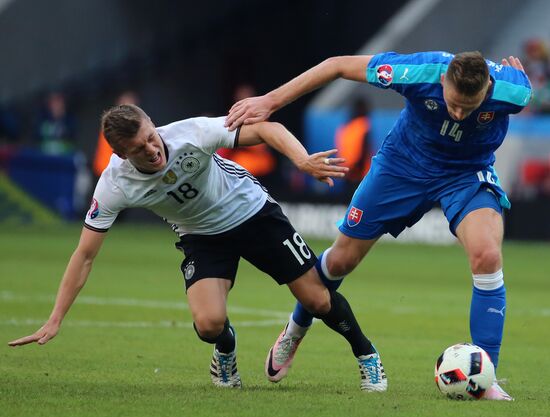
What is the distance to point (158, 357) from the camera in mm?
8367

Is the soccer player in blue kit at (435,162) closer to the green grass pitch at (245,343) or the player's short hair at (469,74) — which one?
the player's short hair at (469,74)

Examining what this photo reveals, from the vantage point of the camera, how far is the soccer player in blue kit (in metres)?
6.83

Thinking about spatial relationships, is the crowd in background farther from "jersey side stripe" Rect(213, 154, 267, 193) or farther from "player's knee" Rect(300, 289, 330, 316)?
"player's knee" Rect(300, 289, 330, 316)

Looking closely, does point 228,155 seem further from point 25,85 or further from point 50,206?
point 25,85

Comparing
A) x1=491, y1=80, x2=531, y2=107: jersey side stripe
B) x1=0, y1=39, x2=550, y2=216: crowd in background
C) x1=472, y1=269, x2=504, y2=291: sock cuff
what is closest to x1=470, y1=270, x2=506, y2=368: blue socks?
x1=472, y1=269, x2=504, y2=291: sock cuff

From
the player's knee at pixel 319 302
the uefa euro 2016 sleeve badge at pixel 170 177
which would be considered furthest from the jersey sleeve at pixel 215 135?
the player's knee at pixel 319 302

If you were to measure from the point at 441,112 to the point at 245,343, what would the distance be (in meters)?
2.93

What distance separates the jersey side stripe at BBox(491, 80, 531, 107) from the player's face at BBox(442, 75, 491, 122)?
140 millimetres

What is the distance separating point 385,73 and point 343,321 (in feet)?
4.82

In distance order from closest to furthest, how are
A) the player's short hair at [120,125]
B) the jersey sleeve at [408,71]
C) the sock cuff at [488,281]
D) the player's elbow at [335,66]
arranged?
the player's short hair at [120,125] → the sock cuff at [488,281] → the jersey sleeve at [408,71] → the player's elbow at [335,66]

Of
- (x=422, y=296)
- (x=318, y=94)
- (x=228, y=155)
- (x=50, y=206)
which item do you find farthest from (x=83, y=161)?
(x=422, y=296)

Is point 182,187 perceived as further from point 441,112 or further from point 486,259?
point 486,259

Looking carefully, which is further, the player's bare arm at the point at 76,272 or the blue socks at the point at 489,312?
the blue socks at the point at 489,312

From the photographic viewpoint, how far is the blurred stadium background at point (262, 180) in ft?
23.8
